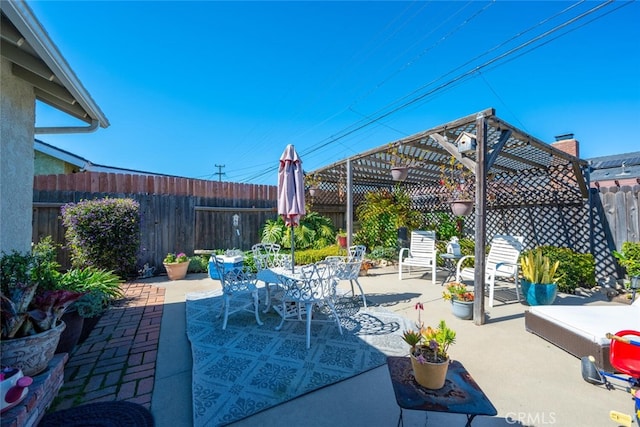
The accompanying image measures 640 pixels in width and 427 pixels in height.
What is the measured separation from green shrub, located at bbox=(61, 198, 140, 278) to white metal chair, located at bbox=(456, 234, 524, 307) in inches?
241

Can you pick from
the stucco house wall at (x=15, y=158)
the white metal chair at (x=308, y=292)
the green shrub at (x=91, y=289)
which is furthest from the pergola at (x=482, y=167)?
the stucco house wall at (x=15, y=158)

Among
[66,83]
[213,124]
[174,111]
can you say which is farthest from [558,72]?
[213,124]

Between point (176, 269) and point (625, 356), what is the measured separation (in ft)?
21.0

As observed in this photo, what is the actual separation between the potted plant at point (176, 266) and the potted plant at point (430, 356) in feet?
17.5

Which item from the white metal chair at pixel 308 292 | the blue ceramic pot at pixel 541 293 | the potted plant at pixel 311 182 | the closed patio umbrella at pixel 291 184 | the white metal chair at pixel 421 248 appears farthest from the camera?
the potted plant at pixel 311 182

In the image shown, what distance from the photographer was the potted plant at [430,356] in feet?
4.97

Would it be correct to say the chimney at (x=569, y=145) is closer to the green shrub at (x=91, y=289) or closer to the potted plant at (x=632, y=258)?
the potted plant at (x=632, y=258)

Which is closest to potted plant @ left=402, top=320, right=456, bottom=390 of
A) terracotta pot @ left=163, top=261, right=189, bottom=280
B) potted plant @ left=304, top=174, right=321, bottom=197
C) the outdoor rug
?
the outdoor rug

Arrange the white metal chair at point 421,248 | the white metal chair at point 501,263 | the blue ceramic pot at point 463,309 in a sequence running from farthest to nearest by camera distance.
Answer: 1. the white metal chair at point 421,248
2. the white metal chair at point 501,263
3. the blue ceramic pot at point 463,309

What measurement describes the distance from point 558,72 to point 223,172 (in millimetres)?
23339

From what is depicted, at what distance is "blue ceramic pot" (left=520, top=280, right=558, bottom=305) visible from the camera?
3.65 metres

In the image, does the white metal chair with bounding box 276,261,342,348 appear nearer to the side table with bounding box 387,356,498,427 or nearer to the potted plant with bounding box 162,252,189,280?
the side table with bounding box 387,356,498,427

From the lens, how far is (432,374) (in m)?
1.51

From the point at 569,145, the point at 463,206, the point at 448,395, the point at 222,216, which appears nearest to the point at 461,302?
the point at 463,206
